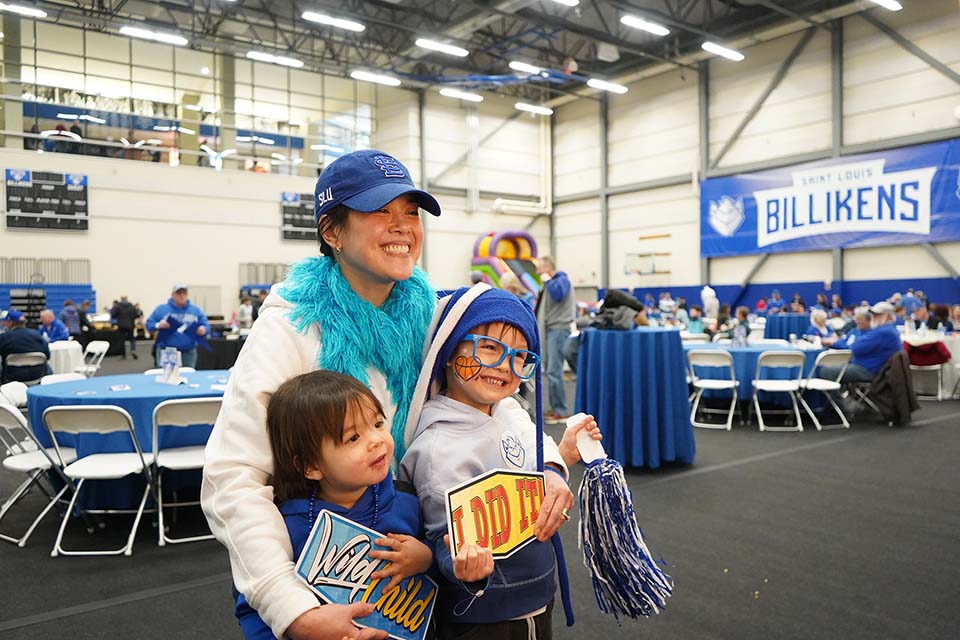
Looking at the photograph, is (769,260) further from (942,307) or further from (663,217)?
(942,307)

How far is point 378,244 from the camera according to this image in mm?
1164

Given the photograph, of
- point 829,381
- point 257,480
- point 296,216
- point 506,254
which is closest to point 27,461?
point 257,480

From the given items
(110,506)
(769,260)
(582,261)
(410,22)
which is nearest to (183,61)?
(410,22)

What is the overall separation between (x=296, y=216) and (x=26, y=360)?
37.6 feet

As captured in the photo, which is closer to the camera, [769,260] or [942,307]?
[942,307]

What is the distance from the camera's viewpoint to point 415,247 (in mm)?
Answer: 1226

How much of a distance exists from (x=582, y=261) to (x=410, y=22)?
26.6 ft

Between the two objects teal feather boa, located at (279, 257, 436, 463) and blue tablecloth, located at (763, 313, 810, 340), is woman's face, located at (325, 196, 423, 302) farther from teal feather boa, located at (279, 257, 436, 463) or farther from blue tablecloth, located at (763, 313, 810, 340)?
blue tablecloth, located at (763, 313, 810, 340)

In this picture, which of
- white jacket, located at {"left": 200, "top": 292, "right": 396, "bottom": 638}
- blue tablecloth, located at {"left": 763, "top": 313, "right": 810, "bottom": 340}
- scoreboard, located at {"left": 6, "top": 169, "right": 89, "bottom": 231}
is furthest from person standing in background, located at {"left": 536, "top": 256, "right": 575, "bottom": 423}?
scoreboard, located at {"left": 6, "top": 169, "right": 89, "bottom": 231}

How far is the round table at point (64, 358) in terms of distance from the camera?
8.52 meters

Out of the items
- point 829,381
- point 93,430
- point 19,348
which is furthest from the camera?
point 19,348

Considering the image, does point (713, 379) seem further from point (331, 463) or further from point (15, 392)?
point (331, 463)

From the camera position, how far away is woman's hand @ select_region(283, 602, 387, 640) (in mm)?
953

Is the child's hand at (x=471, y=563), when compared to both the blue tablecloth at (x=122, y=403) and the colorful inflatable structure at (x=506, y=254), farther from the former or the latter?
the colorful inflatable structure at (x=506, y=254)
